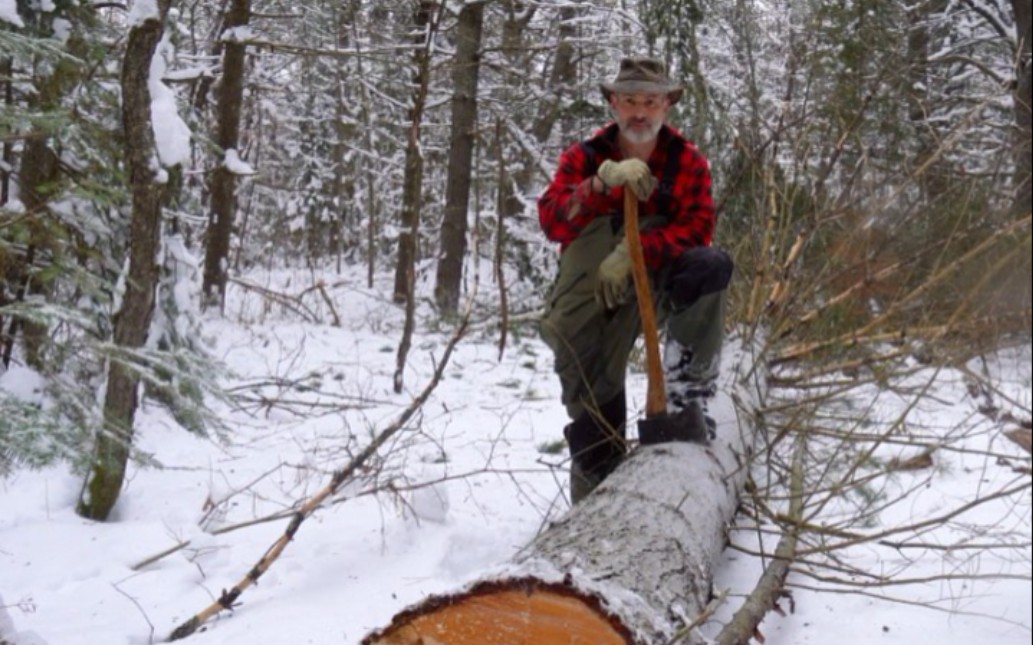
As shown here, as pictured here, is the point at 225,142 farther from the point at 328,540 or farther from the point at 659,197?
the point at 659,197

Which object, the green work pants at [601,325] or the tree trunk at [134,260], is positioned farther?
the green work pants at [601,325]

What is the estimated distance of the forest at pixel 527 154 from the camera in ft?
6.68

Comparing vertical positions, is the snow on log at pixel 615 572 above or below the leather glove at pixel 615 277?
below

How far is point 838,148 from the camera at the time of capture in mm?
4523

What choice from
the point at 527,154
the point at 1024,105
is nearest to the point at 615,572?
the point at 1024,105

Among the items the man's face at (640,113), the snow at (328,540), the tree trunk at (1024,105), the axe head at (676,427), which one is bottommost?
the snow at (328,540)

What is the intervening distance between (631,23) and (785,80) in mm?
922

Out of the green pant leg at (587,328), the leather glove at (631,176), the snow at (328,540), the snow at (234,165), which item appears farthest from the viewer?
the snow at (234,165)

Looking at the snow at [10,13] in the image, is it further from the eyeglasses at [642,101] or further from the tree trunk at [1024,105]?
the tree trunk at [1024,105]

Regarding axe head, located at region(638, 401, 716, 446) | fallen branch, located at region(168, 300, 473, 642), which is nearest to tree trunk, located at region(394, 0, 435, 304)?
fallen branch, located at region(168, 300, 473, 642)

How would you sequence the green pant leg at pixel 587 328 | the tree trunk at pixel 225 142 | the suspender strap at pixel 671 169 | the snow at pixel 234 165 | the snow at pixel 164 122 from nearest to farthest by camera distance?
the snow at pixel 164 122 < the tree trunk at pixel 225 142 < the suspender strap at pixel 671 169 < the green pant leg at pixel 587 328 < the snow at pixel 234 165

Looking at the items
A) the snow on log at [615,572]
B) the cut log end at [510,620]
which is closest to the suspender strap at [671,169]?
the snow on log at [615,572]

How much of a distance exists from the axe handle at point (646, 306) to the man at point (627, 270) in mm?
76

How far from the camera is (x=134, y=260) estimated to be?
8.91 ft
